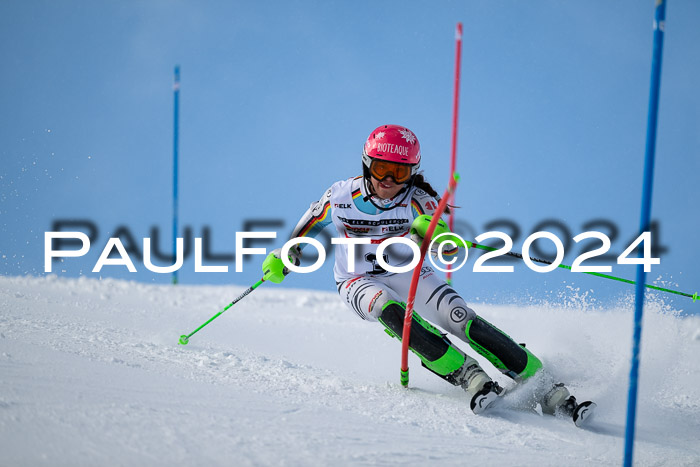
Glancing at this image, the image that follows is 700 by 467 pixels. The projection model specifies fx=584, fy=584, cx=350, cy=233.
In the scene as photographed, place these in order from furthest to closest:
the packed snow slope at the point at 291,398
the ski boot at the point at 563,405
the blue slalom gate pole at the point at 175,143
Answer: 1. the blue slalom gate pole at the point at 175,143
2. the ski boot at the point at 563,405
3. the packed snow slope at the point at 291,398

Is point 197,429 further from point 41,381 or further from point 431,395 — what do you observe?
point 431,395

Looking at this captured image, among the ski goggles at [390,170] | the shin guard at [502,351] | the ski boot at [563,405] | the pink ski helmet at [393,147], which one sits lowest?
the ski boot at [563,405]

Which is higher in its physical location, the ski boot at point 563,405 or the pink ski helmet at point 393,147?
the pink ski helmet at point 393,147

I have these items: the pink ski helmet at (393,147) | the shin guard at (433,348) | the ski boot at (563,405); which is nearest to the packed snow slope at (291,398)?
the ski boot at (563,405)

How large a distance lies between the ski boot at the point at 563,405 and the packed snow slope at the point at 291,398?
0.24 ft

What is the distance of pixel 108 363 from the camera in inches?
123

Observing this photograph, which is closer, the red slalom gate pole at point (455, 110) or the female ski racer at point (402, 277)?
the female ski racer at point (402, 277)

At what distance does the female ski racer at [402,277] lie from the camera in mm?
3078

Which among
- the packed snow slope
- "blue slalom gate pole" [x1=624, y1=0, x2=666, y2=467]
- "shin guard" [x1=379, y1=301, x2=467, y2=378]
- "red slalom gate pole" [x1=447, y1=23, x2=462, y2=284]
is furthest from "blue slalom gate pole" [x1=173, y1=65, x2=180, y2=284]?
"blue slalom gate pole" [x1=624, y1=0, x2=666, y2=467]

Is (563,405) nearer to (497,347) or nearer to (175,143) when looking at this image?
(497,347)

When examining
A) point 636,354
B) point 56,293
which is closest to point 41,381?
point 636,354

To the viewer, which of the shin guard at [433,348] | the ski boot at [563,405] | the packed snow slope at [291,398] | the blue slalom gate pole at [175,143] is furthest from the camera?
the blue slalom gate pole at [175,143]

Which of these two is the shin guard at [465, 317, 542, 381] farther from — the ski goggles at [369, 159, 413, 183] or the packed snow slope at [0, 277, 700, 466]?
the ski goggles at [369, 159, 413, 183]

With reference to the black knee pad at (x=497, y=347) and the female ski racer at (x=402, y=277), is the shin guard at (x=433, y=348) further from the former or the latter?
the black knee pad at (x=497, y=347)
